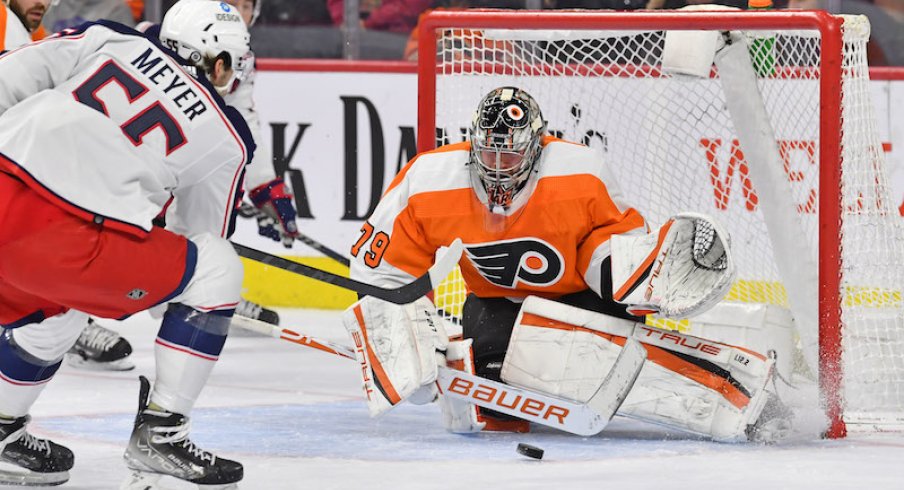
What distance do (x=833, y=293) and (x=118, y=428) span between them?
5.04 feet

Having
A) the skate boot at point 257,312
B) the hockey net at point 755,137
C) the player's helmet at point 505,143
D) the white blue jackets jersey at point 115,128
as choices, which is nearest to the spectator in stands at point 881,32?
the hockey net at point 755,137

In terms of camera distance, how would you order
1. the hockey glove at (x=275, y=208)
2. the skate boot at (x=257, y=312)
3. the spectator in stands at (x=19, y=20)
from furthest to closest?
the skate boot at (x=257, y=312), the hockey glove at (x=275, y=208), the spectator in stands at (x=19, y=20)

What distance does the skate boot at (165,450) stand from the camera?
8.94 ft

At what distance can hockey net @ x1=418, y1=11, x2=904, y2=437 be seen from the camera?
11.2 ft

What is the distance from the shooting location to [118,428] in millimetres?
3572

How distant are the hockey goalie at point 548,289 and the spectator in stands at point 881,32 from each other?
72.2 inches

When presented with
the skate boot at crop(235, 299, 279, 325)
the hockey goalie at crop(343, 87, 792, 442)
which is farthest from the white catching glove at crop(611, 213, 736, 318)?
the skate boot at crop(235, 299, 279, 325)

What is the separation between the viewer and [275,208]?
4.74 meters

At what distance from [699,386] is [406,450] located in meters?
0.61

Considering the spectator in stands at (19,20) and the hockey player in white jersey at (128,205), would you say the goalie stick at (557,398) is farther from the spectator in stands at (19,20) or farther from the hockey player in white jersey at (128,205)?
the spectator in stands at (19,20)

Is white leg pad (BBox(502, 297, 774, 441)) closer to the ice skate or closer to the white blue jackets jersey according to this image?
the white blue jackets jersey

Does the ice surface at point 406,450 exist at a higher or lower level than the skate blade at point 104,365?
higher

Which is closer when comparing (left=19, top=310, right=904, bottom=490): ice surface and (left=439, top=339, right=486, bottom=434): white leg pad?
(left=19, top=310, right=904, bottom=490): ice surface

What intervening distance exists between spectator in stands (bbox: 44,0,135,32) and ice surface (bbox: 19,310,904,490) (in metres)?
1.74
